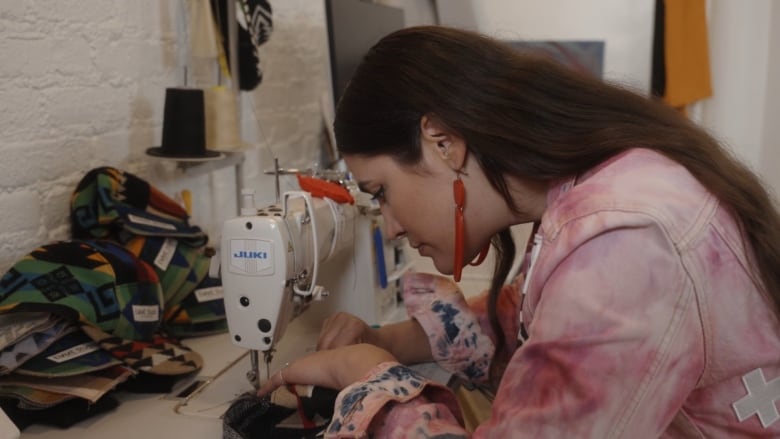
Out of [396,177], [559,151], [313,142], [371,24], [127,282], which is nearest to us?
[559,151]

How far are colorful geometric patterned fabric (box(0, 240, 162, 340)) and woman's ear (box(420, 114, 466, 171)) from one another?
21.0 inches

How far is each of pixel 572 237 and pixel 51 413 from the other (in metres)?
0.73

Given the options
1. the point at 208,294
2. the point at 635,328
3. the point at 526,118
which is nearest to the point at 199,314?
the point at 208,294

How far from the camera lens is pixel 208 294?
4.61 ft

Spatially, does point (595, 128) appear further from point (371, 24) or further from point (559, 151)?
→ point (371, 24)

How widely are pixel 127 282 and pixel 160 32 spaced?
667 mm

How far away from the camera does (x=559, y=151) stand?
844 millimetres

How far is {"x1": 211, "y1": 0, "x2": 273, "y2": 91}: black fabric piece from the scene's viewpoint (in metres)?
1.88

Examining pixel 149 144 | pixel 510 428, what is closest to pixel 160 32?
pixel 149 144

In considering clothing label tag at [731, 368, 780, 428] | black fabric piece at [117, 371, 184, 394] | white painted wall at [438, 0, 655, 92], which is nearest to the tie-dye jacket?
clothing label tag at [731, 368, 780, 428]

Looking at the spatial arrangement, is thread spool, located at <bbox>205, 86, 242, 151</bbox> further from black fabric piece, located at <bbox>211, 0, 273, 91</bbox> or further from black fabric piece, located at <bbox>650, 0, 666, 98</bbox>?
black fabric piece, located at <bbox>650, 0, 666, 98</bbox>

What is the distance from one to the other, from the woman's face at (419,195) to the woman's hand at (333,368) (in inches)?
5.9

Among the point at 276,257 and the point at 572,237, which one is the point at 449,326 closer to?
the point at 276,257

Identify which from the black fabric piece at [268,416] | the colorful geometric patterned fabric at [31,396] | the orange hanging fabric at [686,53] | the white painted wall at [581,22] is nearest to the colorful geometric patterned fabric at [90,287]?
the colorful geometric patterned fabric at [31,396]
